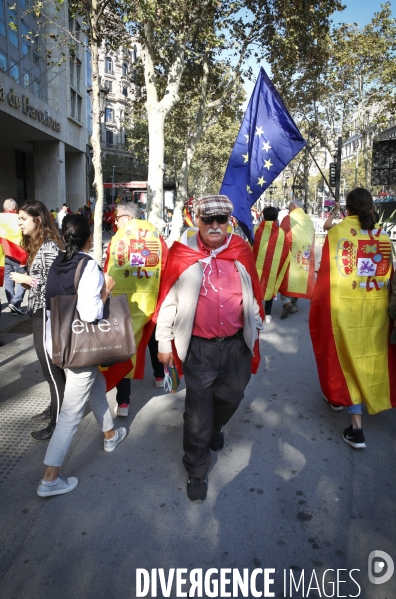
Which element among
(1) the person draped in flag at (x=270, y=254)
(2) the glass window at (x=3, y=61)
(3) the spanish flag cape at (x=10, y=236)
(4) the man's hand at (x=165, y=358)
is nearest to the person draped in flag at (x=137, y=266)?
(4) the man's hand at (x=165, y=358)

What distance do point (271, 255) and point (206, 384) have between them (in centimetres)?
512

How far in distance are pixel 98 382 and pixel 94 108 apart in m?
7.82

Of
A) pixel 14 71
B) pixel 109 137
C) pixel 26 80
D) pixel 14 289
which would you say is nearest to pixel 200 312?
pixel 14 289

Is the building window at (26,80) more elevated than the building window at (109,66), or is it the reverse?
the building window at (109,66)

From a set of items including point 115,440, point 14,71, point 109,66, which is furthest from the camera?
point 109,66

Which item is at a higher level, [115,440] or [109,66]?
[109,66]

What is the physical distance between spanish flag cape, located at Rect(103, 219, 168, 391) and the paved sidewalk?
681mm

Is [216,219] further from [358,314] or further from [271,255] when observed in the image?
[271,255]

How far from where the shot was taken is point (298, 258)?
26.2 feet

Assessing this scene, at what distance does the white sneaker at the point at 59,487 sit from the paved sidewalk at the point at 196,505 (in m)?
0.05

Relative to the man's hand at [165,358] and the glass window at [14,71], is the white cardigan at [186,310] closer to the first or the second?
the man's hand at [165,358]

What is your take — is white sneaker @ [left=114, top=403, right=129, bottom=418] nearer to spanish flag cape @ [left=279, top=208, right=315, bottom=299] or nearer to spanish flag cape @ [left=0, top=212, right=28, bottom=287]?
spanish flag cape @ [left=0, top=212, right=28, bottom=287]

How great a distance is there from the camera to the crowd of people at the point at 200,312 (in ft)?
9.43

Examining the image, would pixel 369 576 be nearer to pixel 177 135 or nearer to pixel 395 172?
pixel 395 172
